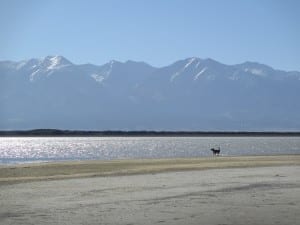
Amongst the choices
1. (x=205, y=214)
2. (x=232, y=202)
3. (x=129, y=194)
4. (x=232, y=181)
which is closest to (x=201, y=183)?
(x=232, y=181)

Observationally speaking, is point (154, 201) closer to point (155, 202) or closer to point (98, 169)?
point (155, 202)

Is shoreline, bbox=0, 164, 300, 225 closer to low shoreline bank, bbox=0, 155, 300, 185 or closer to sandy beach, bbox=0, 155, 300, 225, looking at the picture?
sandy beach, bbox=0, 155, 300, 225

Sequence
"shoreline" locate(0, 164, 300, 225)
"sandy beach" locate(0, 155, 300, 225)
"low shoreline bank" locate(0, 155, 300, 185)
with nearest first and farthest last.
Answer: "shoreline" locate(0, 164, 300, 225)
"sandy beach" locate(0, 155, 300, 225)
"low shoreline bank" locate(0, 155, 300, 185)

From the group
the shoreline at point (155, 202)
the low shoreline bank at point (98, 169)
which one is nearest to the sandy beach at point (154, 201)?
the shoreline at point (155, 202)

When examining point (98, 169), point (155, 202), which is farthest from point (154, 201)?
point (98, 169)

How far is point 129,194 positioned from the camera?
22125 millimetres

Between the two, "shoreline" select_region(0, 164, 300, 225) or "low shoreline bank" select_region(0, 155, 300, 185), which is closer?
"shoreline" select_region(0, 164, 300, 225)

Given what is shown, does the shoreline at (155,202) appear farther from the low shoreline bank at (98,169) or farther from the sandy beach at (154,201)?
the low shoreline bank at (98,169)

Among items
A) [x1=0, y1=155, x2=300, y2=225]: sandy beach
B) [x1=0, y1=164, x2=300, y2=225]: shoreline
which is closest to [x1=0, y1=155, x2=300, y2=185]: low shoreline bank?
[x1=0, y1=155, x2=300, y2=225]: sandy beach

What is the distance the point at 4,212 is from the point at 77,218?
2.53m

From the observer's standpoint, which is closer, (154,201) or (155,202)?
(155,202)

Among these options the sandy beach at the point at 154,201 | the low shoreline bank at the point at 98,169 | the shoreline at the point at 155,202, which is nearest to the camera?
the shoreline at the point at 155,202

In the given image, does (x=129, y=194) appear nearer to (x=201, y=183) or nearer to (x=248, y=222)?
(x=201, y=183)

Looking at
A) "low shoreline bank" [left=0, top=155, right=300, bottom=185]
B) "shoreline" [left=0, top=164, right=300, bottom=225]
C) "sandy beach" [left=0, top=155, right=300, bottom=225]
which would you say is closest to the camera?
"shoreline" [left=0, top=164, right=300, bottom=225]
